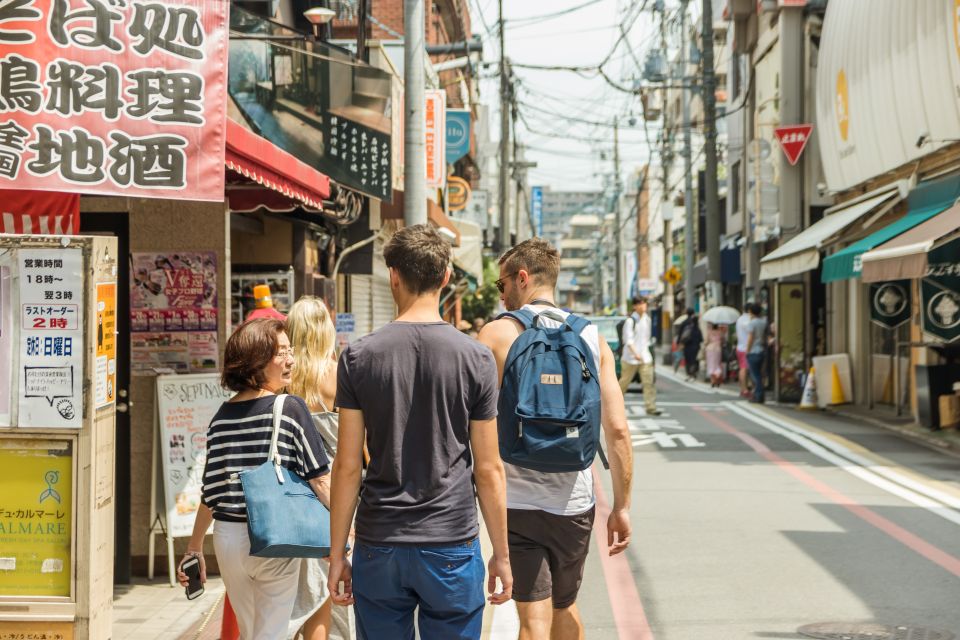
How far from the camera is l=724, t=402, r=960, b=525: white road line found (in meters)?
10.3

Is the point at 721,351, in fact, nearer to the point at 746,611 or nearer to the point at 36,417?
the point at 746,611

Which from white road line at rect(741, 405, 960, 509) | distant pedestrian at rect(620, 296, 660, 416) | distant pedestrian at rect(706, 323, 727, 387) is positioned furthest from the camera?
distant pedestrian at rect(706, 323, 727, 387)

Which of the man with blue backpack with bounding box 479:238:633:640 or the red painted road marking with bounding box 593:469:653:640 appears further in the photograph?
the red painted road marking with bounding box 593:469:653:640

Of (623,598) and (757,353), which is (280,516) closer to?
(623,598)

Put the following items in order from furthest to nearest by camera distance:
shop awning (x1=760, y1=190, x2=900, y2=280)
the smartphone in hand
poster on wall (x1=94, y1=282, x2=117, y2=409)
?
shop awning (x1=760, y1=190, x2=900, y2=280), poster on wall (x1=94, y1=282, x2=117, y2=409), the smartphone in hand

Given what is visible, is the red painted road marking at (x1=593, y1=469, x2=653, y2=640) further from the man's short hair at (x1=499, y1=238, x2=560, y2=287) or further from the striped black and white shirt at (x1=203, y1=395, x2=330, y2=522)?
the striped black and white shirt at (x1=203, y1=395, x2=330, y2=522)

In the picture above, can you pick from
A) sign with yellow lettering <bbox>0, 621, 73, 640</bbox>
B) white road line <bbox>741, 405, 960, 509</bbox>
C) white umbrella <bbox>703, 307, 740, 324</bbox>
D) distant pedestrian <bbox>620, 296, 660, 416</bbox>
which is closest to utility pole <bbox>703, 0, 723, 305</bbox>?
white umbrella <bbox>703, 307, 740, 324</bbox>

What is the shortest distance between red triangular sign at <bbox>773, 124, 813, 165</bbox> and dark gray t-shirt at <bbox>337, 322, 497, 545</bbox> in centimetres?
2271

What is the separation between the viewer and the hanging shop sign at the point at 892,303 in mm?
18297

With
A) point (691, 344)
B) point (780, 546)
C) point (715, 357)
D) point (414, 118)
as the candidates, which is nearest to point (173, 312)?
point (780, 546)

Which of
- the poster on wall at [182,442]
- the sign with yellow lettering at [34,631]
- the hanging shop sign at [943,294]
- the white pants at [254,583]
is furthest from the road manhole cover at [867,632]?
the hanging shop sign at [943,294]

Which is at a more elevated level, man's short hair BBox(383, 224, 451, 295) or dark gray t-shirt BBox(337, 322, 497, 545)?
man's short hair BBox(383, 224, 451, 295)

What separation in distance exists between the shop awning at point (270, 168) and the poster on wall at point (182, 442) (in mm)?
1370

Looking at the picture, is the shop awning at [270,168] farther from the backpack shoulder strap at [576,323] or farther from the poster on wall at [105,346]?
the backpack shoulder strap at [576,323]
